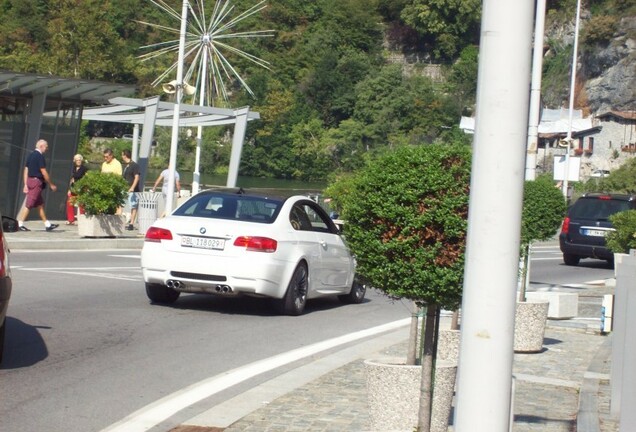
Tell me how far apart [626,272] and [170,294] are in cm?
761

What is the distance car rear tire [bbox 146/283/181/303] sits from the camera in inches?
578

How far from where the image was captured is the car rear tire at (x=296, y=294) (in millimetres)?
14336

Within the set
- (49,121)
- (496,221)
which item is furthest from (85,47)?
(496,221)

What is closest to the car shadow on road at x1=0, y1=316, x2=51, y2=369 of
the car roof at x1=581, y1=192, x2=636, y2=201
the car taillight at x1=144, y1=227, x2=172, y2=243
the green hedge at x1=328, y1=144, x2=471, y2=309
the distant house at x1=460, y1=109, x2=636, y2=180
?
the car taillight at x1=144, y1=227, x2=172, y2=243

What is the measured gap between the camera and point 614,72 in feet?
365

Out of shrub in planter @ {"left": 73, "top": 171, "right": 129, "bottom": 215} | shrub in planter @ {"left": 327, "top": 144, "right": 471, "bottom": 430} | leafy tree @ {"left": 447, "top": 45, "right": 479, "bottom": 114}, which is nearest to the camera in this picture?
shrub in planter @ {"left": 327, "top": 144, "right": 471, "bottom": 430}

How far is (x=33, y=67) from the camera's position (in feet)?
328

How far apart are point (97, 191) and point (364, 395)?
15272 millimetres

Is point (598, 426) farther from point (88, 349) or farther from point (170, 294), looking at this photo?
point (170, 294)

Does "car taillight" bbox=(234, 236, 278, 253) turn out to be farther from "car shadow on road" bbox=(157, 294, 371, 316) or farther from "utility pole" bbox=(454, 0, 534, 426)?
"utility pole" bbox=(454, 0, 534, 426)

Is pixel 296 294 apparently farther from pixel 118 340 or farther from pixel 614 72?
pixel 614 72

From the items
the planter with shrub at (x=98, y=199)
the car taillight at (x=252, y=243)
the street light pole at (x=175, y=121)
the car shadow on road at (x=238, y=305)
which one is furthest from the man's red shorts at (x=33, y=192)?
the car taillight at (x=252, y=243)

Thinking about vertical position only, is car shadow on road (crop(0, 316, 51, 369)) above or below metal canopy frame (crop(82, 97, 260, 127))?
below

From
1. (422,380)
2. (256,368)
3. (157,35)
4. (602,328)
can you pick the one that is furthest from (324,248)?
(157,35)
